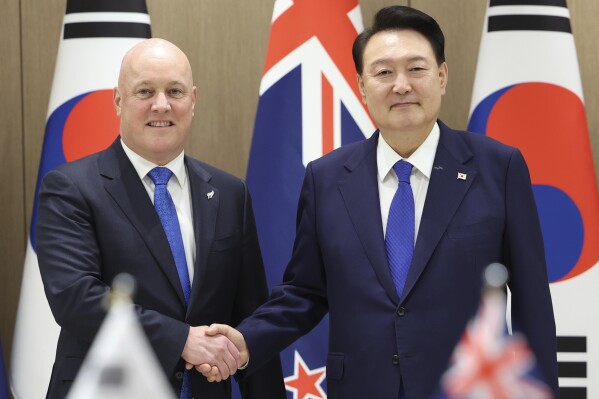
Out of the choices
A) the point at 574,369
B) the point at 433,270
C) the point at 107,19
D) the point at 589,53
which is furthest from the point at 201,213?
the point at 589,53

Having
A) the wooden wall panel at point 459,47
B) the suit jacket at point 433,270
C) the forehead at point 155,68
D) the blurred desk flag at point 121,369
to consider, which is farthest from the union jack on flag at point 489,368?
the wooden wall panel at point 459,47

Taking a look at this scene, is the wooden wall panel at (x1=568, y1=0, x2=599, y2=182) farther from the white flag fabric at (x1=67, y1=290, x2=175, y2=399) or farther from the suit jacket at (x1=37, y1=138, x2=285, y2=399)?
the white flag fabric at (x1=67, y1=290, x2=175, y2=399)

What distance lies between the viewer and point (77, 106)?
3.41 m

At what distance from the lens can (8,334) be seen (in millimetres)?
4113

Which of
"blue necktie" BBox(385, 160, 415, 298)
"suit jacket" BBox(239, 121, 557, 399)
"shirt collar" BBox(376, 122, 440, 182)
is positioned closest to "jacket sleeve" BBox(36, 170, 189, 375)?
"suit jacket" BBox(239, 121, 557, 399)

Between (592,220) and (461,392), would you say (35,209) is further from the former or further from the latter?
(461,392)

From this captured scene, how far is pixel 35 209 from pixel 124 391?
103 inches

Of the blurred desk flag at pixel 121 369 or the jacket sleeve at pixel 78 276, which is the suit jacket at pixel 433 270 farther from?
the blurred desk flag at pixel 121 369

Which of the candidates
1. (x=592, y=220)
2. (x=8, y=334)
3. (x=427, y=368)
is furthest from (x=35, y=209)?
(x=592, y=220)

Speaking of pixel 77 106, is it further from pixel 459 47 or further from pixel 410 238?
pixel 459 47

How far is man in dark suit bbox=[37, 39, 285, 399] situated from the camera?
2266 millimetres

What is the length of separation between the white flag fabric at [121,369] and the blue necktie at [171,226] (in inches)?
46.9

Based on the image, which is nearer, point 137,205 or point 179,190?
point 137,205

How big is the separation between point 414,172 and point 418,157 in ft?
0.14
